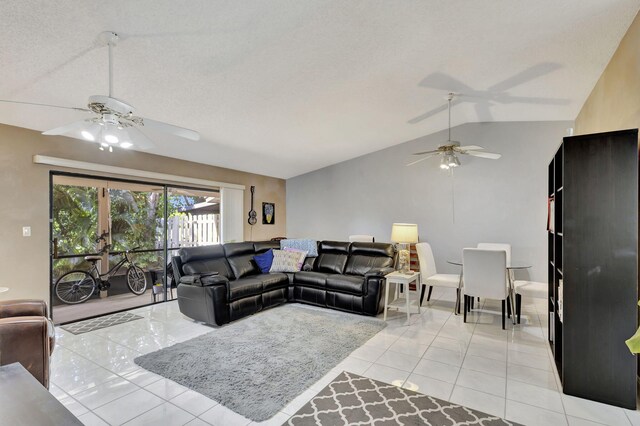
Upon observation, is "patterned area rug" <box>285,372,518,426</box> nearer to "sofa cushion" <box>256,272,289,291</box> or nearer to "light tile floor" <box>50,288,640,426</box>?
"light tile floor" <box>50,288,640,426</box>

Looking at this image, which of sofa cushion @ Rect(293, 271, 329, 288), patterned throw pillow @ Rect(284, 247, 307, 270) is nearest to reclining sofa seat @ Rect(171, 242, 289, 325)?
sofa cushion @ Rect(293, 271, 329, 288)

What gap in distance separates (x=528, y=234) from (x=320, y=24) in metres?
4.79

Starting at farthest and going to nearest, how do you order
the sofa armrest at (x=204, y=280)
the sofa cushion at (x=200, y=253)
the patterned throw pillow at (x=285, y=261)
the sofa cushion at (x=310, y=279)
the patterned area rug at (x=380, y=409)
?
the patterned throw pillow at (x=285, y=261), the sofa cushion at (x=310, y=279), the sofa cushion at (x=200, y=253), the sofa armrest at (x=204, y=280), the patterned area rug at (x=380, y=409)

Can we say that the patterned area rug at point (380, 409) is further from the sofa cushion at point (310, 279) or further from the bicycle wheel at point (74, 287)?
the bicycle wheel at point (74, 287)

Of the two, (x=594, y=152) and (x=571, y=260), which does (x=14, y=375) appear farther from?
(x=594, y=152)

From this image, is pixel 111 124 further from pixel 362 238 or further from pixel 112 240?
A: pixel 362 238

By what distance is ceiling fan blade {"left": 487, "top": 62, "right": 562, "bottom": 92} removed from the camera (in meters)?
3.41

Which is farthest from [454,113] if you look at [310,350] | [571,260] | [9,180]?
[9,180]

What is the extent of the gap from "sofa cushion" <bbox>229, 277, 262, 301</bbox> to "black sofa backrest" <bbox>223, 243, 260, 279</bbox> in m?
0.27

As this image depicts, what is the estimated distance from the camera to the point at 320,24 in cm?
255

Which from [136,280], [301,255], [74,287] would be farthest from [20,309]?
[301,255]

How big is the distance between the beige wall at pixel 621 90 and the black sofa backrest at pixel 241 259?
4592mm

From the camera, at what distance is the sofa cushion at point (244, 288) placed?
3.99 meters

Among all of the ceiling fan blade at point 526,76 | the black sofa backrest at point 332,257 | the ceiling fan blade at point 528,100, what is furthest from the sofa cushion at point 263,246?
the ceiling fan blade at point 528,100
